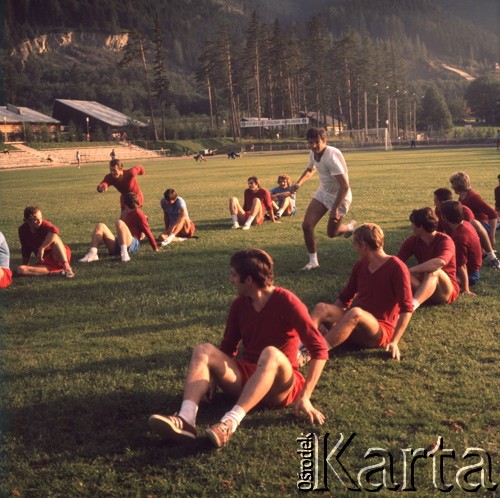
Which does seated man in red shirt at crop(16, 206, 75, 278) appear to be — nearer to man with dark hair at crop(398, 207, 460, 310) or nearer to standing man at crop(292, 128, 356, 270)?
standing man at crop(292, 128, 356, 270)

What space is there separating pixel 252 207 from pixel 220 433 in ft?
33.3

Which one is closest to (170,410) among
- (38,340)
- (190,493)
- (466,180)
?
(190,493)

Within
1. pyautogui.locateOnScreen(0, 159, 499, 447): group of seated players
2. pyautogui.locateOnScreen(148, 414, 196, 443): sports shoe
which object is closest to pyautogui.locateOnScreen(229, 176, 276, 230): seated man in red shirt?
pyautogui.locateOnScreen(0, 159, 499, 447): group of seated players

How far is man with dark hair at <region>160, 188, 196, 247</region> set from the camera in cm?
1223

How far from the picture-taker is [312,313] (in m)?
5.86

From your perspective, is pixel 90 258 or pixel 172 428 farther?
pixel 90 258

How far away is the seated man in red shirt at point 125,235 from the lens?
35.4 feet

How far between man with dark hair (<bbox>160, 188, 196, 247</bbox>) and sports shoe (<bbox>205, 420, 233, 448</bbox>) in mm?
8009

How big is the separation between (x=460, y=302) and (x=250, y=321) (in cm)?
367

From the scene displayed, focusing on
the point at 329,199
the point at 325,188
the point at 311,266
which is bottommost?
the point at 311,266

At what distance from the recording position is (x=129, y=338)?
663cm

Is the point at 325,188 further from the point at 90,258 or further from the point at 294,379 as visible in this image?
the point at 294,379

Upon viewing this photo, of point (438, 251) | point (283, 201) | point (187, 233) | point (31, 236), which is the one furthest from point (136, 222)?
point (438, 251)

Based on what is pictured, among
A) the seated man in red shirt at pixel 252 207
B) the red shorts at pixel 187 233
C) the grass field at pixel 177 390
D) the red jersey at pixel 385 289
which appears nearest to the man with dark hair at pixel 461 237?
the grass field at pixel 177 390
